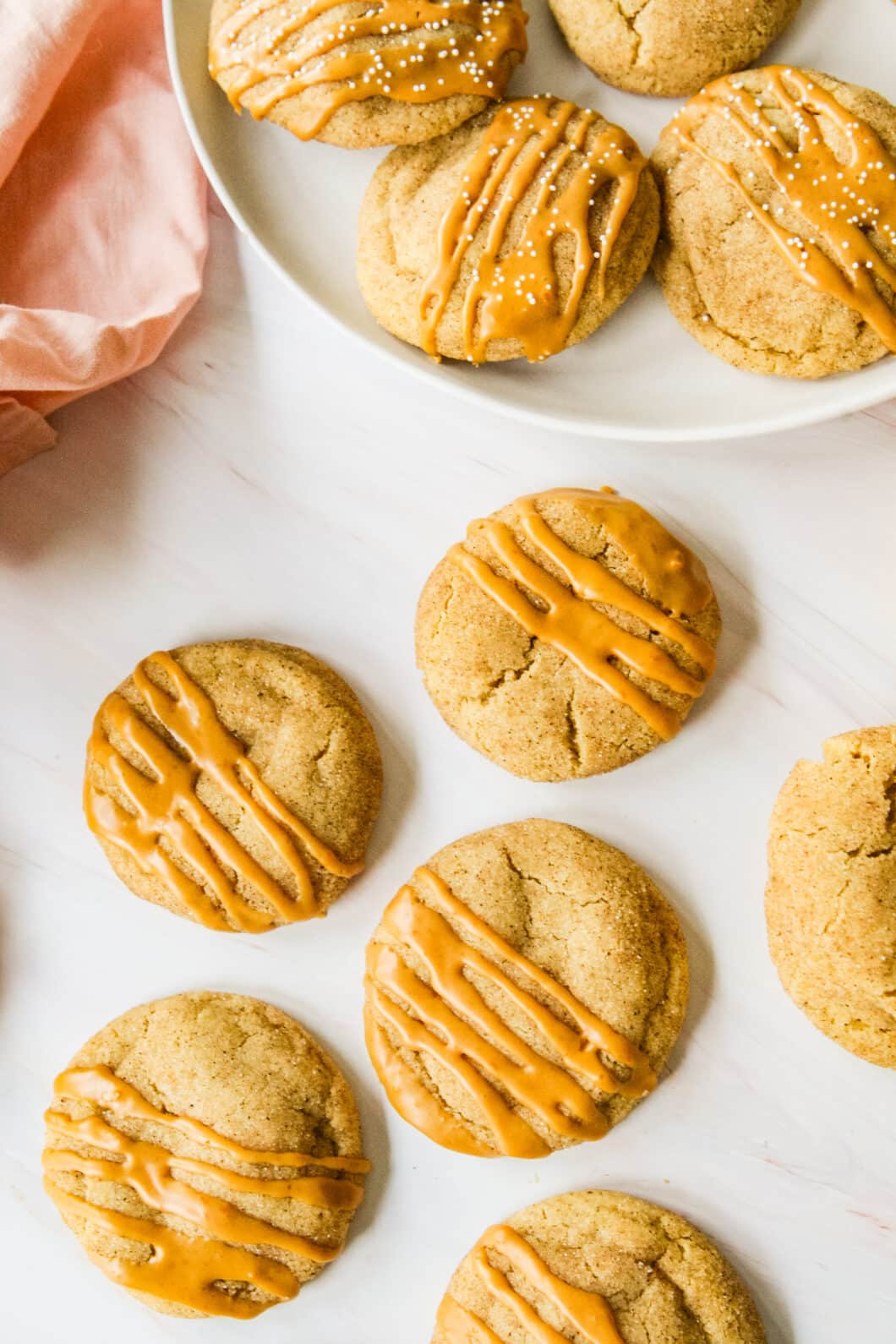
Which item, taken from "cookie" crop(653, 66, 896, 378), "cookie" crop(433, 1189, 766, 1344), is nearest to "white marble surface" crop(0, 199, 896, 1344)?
"cookie" crop(433, 1189, 766, 1344)

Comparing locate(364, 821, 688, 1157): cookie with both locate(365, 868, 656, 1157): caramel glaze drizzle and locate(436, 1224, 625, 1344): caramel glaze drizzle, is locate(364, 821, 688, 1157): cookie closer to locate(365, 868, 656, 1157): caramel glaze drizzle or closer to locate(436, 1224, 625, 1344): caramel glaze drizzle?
locate(365, 868, 656, 1157): caramel glaze drizzle

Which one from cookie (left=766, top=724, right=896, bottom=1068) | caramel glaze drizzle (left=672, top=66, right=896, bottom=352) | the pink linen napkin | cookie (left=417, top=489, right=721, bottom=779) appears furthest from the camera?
the pink linen napkin

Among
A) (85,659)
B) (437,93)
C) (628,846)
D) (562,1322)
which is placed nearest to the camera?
(437,93)

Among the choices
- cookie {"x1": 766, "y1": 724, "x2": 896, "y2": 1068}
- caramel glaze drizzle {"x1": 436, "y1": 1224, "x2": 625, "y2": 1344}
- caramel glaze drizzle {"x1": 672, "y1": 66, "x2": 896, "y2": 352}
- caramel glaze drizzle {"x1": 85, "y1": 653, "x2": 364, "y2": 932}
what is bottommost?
caramel glaze drizzle {"x1": 436, "y1": 1224, "x2": 625, "y2": 1344}

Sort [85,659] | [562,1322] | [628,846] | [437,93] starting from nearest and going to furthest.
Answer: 1. [437,93]
2. [562,1322]
3. [628,846]
4. [85,659]

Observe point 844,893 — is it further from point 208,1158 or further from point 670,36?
point 670,36

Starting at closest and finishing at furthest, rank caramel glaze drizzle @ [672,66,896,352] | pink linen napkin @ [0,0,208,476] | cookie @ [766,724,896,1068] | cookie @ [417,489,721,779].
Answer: caramel glaze drizzle @ [672,66,896,352]
cookie @ [766,724,896,1068]
cookie @ [417,489,721,779]
pink linen napkin @ [0,0,208,476]

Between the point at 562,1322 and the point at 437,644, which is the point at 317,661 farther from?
the point at 562,1322

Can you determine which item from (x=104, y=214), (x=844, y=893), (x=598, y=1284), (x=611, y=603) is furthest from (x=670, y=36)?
(x=598, y=1284)

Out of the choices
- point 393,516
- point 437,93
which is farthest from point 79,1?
point 393,516
